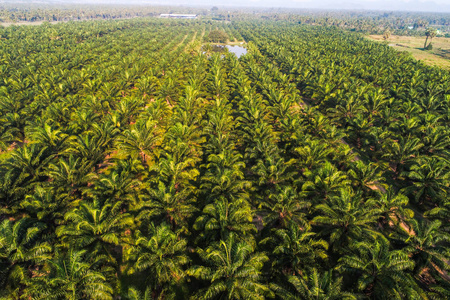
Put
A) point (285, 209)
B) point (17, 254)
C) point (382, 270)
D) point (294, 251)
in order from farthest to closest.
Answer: point (285, 209)
point (294, 251)
point (382, 270)
point (17, 254)

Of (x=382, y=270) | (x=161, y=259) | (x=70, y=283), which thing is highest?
(x=70, y=283)

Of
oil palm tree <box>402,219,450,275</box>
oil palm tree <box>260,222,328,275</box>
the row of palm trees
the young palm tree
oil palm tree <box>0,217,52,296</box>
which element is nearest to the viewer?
the young palm tree

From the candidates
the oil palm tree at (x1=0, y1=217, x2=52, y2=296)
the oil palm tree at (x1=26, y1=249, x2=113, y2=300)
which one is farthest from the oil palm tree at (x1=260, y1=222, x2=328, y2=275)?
the oil palm tree at (x1=0, y1=217, x2=52, y2=296)

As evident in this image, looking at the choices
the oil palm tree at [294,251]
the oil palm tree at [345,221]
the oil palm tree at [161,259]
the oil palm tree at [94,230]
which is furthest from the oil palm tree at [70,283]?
the oil palm tree at [345,221]

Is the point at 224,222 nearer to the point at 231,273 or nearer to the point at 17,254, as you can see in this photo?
the point at 231,273

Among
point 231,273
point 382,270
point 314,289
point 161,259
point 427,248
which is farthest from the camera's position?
point 427,248

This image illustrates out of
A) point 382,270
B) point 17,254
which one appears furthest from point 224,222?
point 17,254

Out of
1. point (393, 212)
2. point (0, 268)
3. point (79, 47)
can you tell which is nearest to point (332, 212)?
point (393, 212)

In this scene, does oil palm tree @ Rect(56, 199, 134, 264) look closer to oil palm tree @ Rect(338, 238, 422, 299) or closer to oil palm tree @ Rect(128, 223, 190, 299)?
oil palm tree @ Rect(128, 223, 190, 299)
